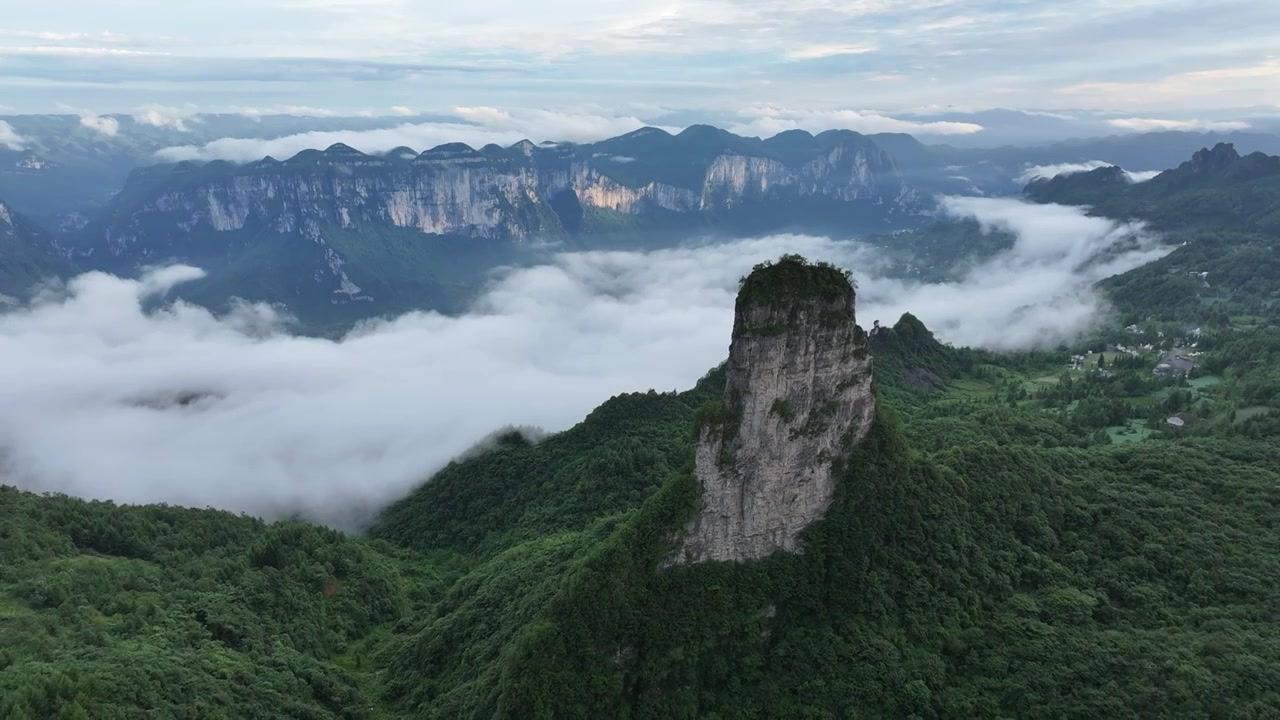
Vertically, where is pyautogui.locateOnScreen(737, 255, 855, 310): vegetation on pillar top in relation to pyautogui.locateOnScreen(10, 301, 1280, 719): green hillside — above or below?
above

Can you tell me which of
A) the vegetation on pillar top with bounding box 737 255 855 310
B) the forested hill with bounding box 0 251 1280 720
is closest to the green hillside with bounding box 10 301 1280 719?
the forested hill with bounding box 0 251 1280 720

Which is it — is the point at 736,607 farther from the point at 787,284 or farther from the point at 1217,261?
the point at 1217,261

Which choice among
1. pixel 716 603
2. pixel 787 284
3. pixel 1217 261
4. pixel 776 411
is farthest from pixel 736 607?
pixel 1217 261

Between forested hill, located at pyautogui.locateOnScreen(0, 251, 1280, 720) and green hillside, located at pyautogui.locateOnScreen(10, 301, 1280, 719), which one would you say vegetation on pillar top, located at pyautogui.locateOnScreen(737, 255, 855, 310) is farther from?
green hillside, located at pyautogui.locateOnScreen(10, 301, 1280, 719)

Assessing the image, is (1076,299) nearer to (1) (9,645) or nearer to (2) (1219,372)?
(2) (1219,372)

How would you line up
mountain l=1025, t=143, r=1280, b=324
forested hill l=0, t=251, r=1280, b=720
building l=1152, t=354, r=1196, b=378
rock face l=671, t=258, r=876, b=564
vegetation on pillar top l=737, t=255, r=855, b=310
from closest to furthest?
1. forested hill l=0, t=251, r=1280, b=720
2. vegetation on pillar top l=737, t=255, r=855, b=310
3. rock face l=671, t=258, r=876, b=564
4. building l=1152, t=354, r=1196, b=378
5. mountain l=1025, t=143, r=1280, b=324

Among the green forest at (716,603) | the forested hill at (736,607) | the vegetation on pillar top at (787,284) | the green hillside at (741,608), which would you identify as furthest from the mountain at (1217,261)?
the vegetation on pillar top at (787,284)

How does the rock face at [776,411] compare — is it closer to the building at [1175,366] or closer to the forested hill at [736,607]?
the forested hill at [736,607]

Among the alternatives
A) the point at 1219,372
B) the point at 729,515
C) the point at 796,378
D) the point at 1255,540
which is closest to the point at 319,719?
the point at 729,515
